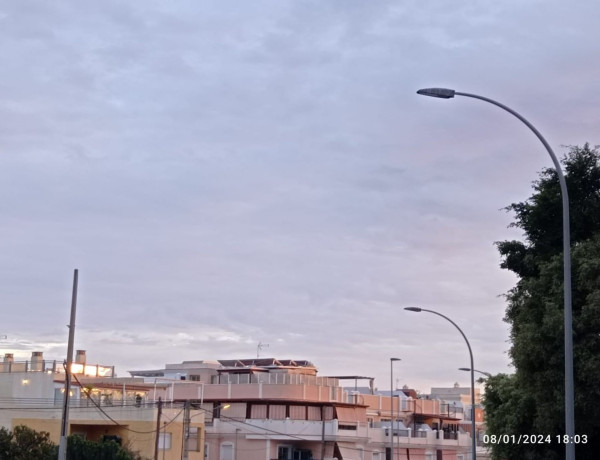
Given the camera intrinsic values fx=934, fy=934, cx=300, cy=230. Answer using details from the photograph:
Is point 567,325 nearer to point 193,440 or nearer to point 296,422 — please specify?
point 193,440

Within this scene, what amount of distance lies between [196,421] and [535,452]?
30769 mm

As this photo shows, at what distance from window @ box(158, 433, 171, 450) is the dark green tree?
2686 cm

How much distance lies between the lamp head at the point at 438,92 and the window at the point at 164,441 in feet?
131

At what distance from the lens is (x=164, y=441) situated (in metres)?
54.4

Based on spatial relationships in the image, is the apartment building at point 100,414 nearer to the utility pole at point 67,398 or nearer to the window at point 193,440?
the window at point 193,440

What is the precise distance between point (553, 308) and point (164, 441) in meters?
34.9

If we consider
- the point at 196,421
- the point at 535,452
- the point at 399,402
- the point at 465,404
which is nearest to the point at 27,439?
the point at 196,421

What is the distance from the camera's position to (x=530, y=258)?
92.7ft

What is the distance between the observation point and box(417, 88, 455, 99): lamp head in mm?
18000

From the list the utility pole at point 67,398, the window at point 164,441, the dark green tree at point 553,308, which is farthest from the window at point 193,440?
the dark green tree at point 553,308

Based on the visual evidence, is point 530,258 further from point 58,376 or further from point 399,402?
point 399,402

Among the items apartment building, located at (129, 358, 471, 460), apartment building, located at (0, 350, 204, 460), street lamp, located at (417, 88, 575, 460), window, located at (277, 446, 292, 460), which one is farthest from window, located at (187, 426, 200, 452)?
street lamp, located at (417, 88, 575, 460)

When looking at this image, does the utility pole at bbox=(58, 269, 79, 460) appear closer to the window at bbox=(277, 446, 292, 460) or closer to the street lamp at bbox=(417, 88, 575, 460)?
the street lamp at bbox=(417, 88, 575, 460)

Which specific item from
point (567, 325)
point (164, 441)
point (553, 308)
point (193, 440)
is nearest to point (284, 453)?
point (193, 440)
